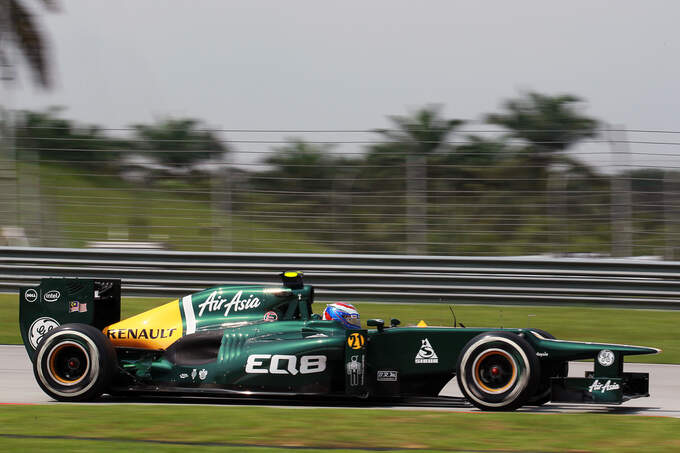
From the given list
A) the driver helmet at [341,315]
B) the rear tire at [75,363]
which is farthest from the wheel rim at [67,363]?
the driver helmet at [341,315]

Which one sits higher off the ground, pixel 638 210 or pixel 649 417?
pixel 638 210

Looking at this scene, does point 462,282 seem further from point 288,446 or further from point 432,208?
point 288,446

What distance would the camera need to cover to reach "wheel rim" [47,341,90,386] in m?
7.63

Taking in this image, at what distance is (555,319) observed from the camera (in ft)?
38.4

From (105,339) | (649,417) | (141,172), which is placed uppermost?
(141,172)

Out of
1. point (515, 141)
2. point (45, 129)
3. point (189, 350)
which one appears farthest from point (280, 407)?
point (45, 129)

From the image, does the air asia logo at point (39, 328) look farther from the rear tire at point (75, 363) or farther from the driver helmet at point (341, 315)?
the driver helmet at point (341, 315)

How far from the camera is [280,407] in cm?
711

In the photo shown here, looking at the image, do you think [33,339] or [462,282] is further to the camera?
[462,282]

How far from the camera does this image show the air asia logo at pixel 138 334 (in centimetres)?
778

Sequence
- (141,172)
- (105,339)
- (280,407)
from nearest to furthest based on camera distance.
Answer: (280,407)
(105,339)
(141,172)

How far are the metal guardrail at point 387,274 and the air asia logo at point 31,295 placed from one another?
458 cm

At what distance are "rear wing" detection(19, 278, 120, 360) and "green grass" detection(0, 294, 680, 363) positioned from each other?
3.52 metres

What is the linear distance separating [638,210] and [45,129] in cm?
836
